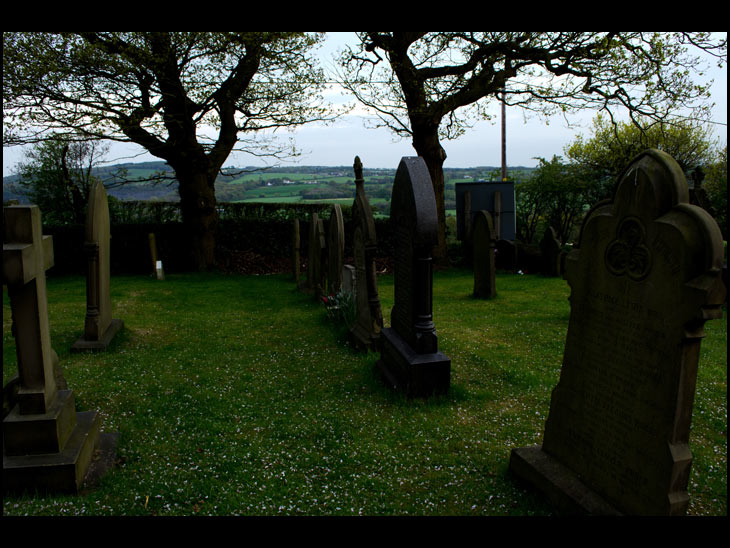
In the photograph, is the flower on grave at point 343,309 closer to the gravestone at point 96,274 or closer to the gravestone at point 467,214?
the gravestone at point 96,274

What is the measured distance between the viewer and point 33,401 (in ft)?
11.8

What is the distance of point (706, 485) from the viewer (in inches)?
148

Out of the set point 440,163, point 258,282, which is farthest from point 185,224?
point 440,163

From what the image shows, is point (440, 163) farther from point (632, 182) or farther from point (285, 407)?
point (632, 182)

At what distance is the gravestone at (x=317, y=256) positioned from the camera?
10938 mm

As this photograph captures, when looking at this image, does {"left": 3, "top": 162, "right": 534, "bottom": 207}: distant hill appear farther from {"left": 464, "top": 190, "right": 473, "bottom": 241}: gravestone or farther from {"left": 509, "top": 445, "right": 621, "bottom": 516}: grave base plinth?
{"left": 509, "top": 445, "right": 621, "bottom": 516}: grave base plinth

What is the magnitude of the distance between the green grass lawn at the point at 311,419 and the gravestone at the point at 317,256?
1.97m

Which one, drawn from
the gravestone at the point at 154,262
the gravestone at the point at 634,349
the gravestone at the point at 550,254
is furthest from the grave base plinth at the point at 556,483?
the gravestone at the point at 154,262

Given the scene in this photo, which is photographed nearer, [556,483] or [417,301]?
[556,483]

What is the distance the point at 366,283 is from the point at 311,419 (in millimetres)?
2606

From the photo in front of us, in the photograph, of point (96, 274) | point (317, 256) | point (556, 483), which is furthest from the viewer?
point (317, 256)

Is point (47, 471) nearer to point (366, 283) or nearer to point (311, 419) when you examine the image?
point (311, 419)

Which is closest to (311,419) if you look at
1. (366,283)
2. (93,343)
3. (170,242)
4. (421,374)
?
(421,374)

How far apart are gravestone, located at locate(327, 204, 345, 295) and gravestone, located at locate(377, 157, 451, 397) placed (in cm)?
354
